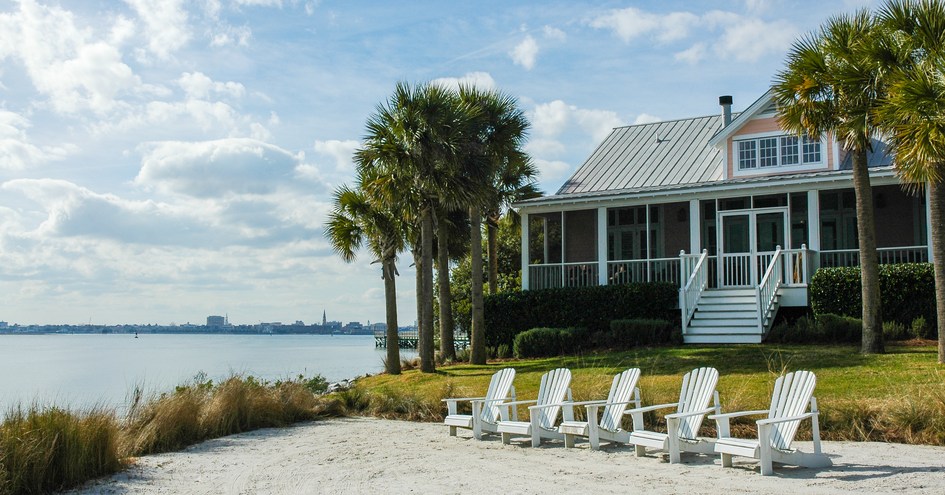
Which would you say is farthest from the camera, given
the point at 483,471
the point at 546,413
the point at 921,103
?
the point at 921,103

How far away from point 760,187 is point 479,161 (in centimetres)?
702

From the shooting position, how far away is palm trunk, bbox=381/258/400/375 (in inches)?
877

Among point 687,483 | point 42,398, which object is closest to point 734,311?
point 687,483

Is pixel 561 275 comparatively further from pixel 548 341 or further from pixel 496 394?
pixel 496 394

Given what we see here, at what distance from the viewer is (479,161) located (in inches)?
837

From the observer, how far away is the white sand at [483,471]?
27.2ft

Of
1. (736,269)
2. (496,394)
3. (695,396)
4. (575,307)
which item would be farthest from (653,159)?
(695,396)

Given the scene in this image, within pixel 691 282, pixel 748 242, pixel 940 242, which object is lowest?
pixel 691 282

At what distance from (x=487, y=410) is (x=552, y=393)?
94 cm

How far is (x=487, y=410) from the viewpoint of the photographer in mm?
12078

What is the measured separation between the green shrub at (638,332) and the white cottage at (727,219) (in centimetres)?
57

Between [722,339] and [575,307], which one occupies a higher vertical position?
[575,307]

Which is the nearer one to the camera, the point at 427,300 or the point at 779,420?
the point at 779,420

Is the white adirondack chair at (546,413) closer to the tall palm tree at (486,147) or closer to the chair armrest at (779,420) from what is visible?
the chair armrest at (779,420)
